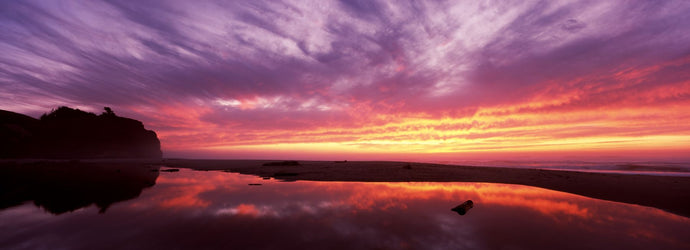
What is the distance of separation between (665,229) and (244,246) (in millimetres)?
12736

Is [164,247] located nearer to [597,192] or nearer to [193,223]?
[193,223]

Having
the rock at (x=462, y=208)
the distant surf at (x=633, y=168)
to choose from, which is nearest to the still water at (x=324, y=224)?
the rock at (x=462, y=208)

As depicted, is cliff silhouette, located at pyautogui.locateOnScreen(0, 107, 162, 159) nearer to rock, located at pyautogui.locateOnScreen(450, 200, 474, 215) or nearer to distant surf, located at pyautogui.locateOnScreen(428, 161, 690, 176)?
rock, located at pyautogui.locateOnScreen(450, 200, 474, 215)

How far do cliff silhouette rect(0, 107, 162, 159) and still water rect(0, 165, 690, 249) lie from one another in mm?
88562

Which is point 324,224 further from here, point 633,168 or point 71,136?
point 71,136

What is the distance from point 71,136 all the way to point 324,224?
110499 mm

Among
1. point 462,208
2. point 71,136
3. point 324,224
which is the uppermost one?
point 71,136

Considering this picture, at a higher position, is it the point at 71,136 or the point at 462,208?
the point at 71,136

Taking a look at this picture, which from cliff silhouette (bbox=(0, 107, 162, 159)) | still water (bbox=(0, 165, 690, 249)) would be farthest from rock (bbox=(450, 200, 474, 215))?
cliff silhouette (bbox=(0, 107, 162, 159))

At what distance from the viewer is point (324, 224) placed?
7355mm

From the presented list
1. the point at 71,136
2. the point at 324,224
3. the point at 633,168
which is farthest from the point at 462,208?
the point at 71,136

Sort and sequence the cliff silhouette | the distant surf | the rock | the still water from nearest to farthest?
the still water → the rock → the distant surf → the cliff silhouette

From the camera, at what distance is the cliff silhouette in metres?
62.7

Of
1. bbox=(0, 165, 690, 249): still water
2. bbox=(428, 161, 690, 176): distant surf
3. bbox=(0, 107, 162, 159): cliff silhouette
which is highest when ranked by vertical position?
bbox=(0, 107, 162, 159): cliff silhouette
